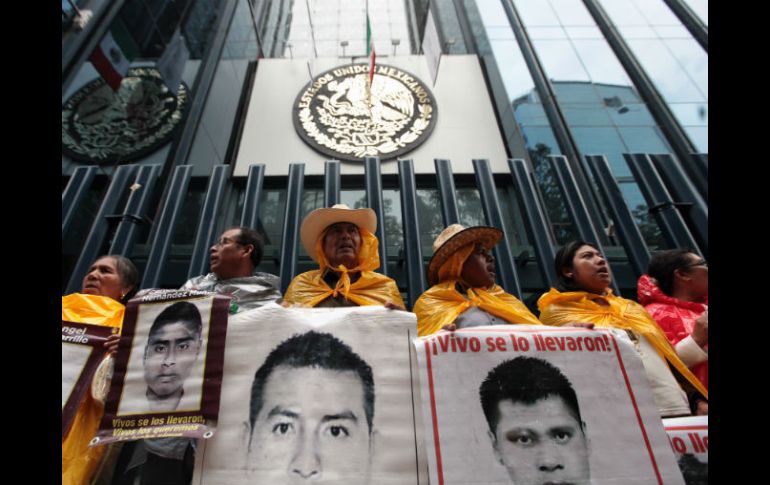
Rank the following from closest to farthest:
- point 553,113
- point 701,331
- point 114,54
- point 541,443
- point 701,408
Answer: point 541,443
point 701,408
point 701,331
point 114,54
point 553,113

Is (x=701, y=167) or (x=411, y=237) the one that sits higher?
(x=701, y=167)

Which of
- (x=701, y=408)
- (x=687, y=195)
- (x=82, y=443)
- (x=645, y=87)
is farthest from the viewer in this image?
(x=645, y=87)

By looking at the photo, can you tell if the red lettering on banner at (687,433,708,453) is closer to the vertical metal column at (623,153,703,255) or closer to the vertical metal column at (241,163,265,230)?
the vertical metal column at (623,153,703,255)

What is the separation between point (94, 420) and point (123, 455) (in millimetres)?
172

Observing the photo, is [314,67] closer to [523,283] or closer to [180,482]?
[523,283]

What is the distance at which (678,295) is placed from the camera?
94.6 inches

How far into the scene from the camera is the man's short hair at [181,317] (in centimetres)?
150

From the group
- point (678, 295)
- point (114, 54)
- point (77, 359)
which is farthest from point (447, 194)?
point (114, 54)

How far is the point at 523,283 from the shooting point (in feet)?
17.7

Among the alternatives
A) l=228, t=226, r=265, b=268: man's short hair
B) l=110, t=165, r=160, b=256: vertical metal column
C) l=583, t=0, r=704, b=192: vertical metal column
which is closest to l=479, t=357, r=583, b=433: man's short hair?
l=228, t=226, r=265, b=268: man's short hair

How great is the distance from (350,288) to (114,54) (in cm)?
546

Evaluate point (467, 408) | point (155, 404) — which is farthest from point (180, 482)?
point (467, 408)

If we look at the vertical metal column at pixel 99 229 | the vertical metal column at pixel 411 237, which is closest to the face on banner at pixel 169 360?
the vertical metal column at pixel 411 237

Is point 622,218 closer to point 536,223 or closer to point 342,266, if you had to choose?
point 536,223
